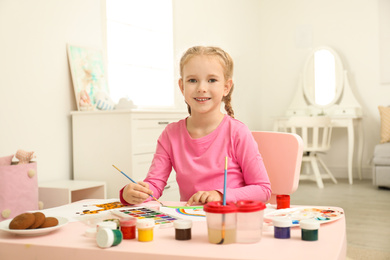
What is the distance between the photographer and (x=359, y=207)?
353 centimetres

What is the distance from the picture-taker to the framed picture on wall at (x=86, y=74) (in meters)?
2.84

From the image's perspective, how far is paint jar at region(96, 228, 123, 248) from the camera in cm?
63

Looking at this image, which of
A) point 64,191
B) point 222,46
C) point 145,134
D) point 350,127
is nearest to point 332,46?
point 350,127

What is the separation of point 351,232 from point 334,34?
3.55 meters

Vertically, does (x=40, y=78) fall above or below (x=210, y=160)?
above

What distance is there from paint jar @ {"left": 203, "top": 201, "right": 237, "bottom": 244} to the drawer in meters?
2.07

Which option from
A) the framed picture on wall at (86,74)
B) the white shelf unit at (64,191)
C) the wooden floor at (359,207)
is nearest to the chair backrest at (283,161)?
the wooden floor at (359,207)

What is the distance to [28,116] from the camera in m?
2.57

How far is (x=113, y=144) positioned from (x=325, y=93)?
12.1 ft

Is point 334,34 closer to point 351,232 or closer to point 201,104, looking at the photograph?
point 351,232

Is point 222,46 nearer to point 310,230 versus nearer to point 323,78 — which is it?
point 323,78

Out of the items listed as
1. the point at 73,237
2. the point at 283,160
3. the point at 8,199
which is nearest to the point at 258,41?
the point at 8,199

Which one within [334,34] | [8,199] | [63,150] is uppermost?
[334,34]

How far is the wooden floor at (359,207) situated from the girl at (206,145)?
52.4 inches
